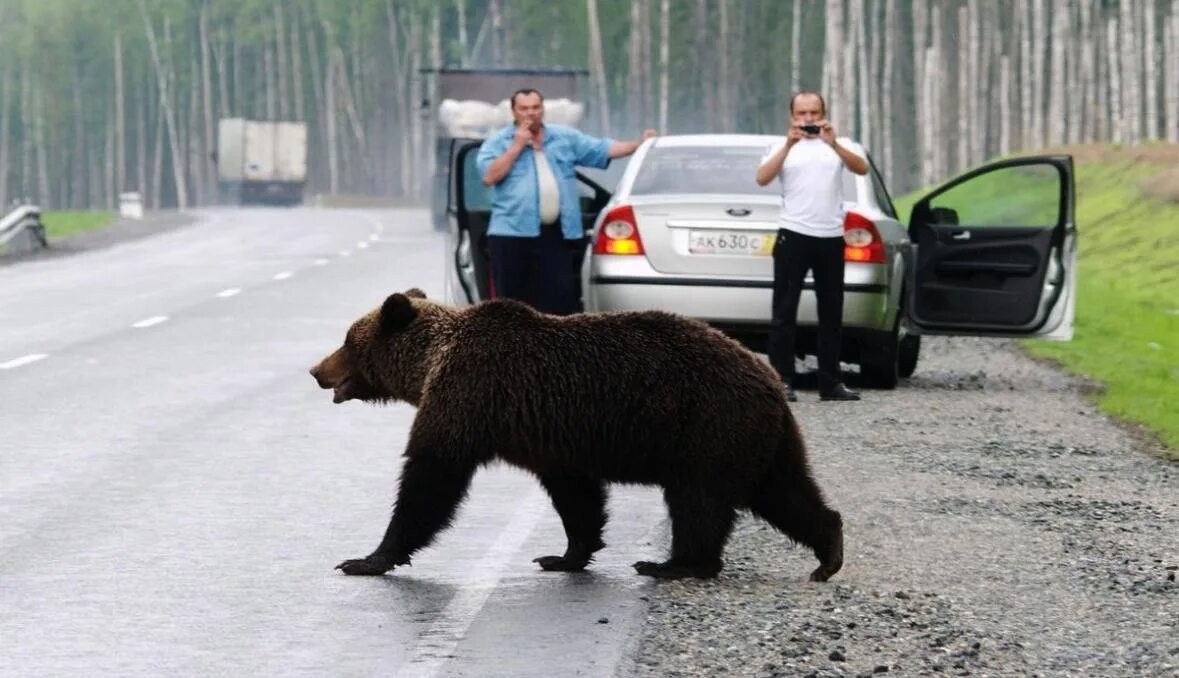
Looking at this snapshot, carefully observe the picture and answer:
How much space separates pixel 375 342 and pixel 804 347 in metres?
7.56

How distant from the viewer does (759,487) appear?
7727 mm

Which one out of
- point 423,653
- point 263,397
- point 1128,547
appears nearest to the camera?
point 423,653

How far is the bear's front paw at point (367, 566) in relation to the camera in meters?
7.92

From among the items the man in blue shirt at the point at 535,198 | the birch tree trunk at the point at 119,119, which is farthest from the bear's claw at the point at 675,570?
the birch tree trunk at the point at 119,119

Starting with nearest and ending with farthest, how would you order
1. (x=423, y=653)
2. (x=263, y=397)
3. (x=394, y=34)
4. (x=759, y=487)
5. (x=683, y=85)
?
(x=423, y=653) < (x=759, y=487) < (x=263, y=397) < (x=683, y=85) < (x=394, y=34)

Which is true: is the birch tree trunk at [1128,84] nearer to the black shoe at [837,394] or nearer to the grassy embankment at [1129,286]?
the grassy embankment at [1129,286]

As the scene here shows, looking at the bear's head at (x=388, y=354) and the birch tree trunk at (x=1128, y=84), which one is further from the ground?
the birch tree trunk at (x=1128, y=84)

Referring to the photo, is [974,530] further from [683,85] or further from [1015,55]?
[683,85]

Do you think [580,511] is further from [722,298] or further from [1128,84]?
[1128,84]

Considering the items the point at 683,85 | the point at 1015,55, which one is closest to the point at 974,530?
the point at 1015,55

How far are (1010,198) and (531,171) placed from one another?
1536 inches

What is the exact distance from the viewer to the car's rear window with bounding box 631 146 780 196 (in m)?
15.2

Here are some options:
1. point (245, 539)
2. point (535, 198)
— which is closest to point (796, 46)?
point (535, 198)

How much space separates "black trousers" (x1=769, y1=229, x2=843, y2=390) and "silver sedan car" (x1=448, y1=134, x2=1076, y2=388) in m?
0.55
